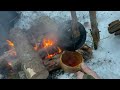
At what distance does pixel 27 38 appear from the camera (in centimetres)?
765

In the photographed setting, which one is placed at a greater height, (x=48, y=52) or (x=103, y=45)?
(x=48, y=52)

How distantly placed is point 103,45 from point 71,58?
170 cm

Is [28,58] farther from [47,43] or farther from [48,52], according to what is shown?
[47,43]

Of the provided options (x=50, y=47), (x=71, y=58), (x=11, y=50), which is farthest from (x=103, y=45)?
(x=11, y=50)

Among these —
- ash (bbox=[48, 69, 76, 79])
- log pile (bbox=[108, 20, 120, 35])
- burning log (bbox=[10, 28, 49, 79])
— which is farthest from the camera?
log pile (bbox=[108, 20, 120, 35])

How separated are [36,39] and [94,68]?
2.42 metres

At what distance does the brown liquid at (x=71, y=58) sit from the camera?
670 cm

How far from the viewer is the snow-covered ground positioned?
23.0ft

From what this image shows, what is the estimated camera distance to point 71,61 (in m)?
6.77

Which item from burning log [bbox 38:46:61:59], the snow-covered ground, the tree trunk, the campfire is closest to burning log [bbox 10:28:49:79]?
the campfire

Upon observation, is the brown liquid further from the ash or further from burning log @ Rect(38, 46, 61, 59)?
burning log @ Rect(38, 46, 61, 59)
